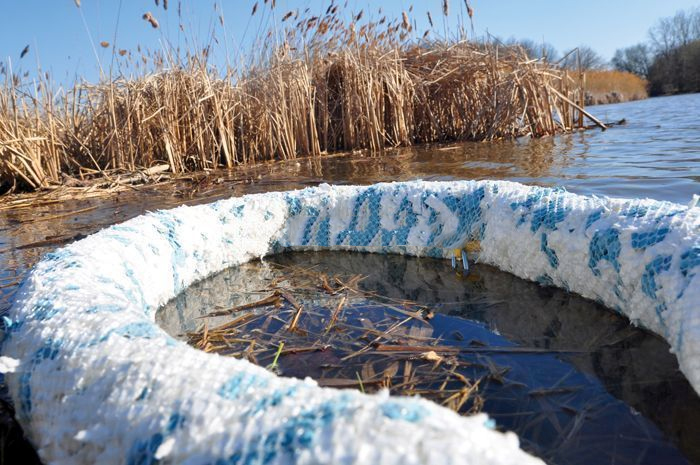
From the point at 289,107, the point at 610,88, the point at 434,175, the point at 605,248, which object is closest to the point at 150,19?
the point at 289,107

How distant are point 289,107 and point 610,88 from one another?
18.5m

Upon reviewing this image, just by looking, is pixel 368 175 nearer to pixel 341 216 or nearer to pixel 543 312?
pixel 341 216

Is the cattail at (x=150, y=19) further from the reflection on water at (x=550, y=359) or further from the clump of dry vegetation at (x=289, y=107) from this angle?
the reflection on water at (x=550, y=359)

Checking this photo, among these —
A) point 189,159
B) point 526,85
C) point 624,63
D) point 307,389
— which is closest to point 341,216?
point 307,389

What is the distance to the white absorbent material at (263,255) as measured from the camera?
0.51 meters

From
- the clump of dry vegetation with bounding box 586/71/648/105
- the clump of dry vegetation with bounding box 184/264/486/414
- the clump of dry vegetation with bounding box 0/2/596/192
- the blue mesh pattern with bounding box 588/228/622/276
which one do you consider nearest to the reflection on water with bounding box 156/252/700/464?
the clump of dry vegetation with bounding box 184/264/486/414

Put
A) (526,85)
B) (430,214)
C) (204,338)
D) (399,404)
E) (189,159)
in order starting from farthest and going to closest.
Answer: (526,85) → (189,159) → (430,214) → (204,338) → (399,404)

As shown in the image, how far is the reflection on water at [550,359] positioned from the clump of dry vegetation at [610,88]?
19.7 metres

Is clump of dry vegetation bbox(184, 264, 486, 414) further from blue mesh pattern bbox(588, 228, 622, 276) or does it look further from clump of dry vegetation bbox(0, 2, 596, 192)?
clump of dry vegetation bbox(0, 2, 596, 192)

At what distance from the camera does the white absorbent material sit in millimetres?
507

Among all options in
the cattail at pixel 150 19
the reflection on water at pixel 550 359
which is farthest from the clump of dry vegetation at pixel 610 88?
the reflection on water at pixel 550 359

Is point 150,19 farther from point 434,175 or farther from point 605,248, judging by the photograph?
point 605,248

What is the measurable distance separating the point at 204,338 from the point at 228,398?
773mm

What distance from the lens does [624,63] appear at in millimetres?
34031
